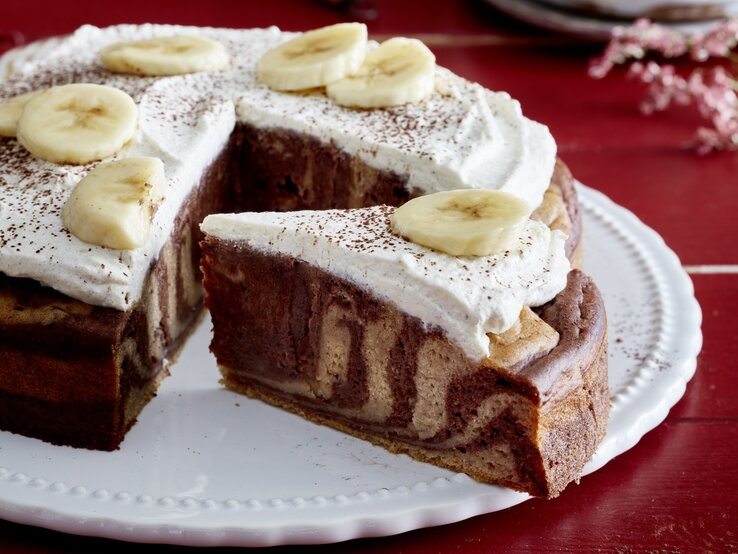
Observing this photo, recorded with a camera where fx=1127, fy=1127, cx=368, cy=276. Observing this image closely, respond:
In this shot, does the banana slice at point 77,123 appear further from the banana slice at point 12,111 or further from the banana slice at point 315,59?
the banana slice at point 315,59

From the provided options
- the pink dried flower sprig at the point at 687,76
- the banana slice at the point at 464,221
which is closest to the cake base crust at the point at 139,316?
the banana slice at the point at 464,221

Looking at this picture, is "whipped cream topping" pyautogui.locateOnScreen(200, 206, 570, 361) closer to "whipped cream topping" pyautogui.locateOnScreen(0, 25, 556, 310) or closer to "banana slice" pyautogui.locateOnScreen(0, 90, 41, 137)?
"whipped cream topping" pyautogui.locateOnScreen(0, 25, 556, 310)

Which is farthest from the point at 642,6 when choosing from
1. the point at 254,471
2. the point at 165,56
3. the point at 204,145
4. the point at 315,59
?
the point at 254,471

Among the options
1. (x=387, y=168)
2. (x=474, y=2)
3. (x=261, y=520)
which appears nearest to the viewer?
(x=261, y=520)

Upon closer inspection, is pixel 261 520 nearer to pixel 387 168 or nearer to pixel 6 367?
pixel 6 367

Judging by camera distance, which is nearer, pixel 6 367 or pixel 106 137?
pixel 6 367

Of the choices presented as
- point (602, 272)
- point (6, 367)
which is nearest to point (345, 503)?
point (6, 367)

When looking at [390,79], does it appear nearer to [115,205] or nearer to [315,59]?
[315,59]
